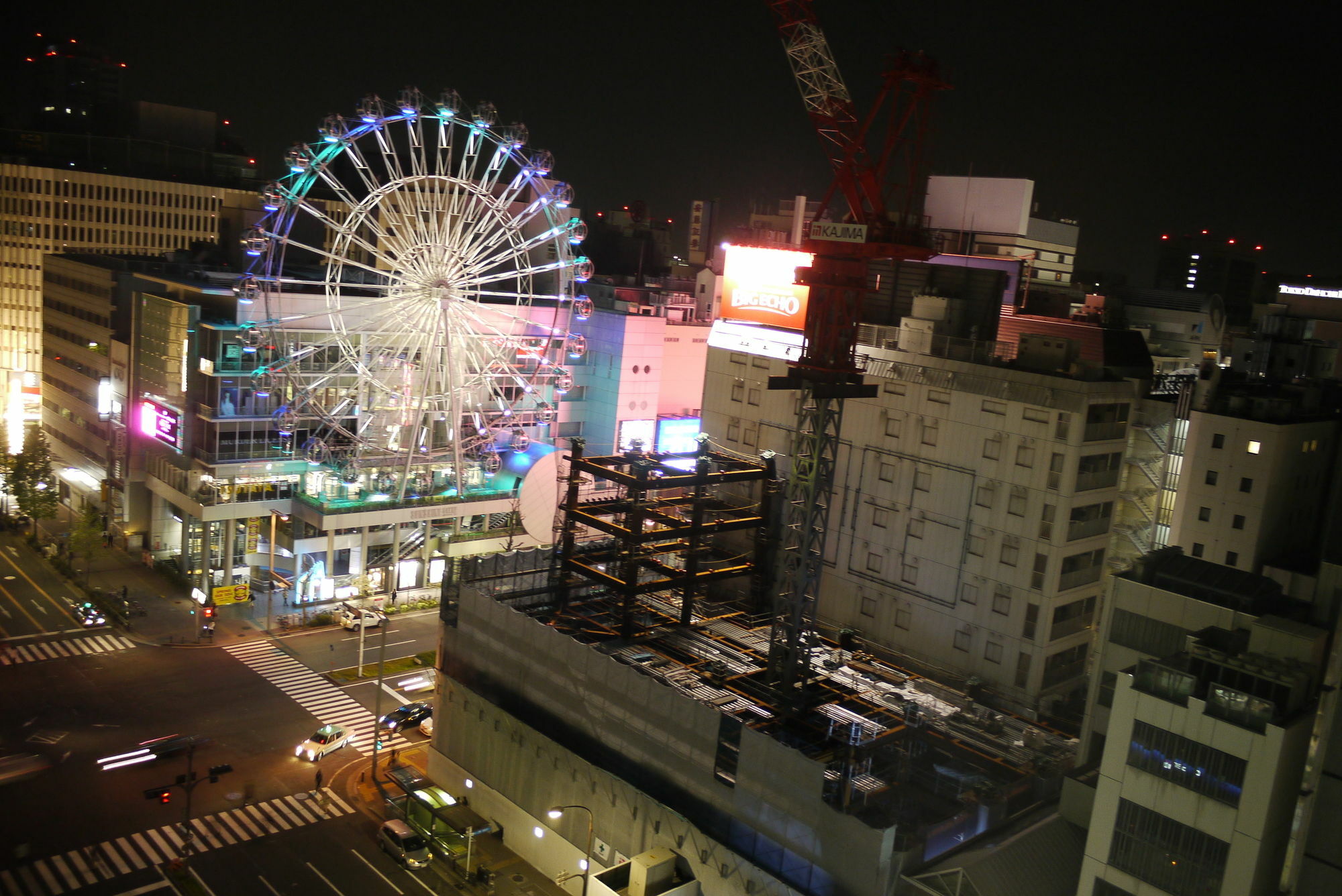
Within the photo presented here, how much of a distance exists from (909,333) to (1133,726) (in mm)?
22253

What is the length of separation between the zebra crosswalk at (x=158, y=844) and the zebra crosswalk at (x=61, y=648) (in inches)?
689

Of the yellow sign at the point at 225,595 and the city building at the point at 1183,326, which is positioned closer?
the yellow sign at the point at 225,595

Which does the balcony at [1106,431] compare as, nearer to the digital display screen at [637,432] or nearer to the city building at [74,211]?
the digital display screen at [637,432]

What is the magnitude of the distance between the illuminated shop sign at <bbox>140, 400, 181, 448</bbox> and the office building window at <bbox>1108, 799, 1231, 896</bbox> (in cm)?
5181

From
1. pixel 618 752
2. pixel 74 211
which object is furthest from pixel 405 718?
pixel 74 211

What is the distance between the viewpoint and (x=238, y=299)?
53031 millimetres

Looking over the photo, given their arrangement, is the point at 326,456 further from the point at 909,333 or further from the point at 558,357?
the point at 909,333

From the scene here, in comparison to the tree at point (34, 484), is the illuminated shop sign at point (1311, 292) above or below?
above

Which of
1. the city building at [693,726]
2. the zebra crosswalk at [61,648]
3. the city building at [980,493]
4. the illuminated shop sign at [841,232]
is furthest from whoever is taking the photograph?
the zebra crosswalk at [61,648]

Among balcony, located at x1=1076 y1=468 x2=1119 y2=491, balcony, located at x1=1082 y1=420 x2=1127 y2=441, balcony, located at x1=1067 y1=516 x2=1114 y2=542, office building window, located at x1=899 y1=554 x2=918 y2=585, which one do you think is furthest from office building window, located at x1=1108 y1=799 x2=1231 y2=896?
office building window, located at x1=899 y1=554 x2=918 y2=585

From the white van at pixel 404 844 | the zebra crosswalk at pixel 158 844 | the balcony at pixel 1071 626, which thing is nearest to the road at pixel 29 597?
the zebra crosswalk at pixel 158 844

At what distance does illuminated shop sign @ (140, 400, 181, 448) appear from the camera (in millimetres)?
57906

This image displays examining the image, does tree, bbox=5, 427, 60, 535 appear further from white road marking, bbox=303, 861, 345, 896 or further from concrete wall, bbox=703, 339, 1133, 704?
concrete wall, bbox=703, 339, 1133, 704

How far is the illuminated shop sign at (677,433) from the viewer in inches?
2825
